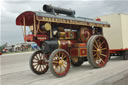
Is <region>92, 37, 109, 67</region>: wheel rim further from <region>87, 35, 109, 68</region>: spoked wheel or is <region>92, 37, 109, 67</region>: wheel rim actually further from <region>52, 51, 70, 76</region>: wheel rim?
<region>52, 51, 70, 76</region>: wheel rim

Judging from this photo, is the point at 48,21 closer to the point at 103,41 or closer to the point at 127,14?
the point at 103,41

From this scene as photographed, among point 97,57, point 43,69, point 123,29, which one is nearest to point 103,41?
point 97,57

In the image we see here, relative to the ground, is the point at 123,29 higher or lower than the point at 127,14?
lower

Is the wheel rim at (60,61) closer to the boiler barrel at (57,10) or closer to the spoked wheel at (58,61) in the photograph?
the spoked wheel at (58,61)

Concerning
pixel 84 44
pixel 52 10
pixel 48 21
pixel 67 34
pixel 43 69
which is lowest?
pixel 43 69

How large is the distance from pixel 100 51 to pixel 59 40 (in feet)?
7.86

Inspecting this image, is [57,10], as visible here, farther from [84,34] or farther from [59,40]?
[84,34]

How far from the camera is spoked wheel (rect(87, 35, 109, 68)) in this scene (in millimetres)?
7574

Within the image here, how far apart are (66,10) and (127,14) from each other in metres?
5.17

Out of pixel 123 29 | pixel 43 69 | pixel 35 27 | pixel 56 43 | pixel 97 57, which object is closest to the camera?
pixel 35 27

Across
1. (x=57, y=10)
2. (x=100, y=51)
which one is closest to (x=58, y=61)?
(x=57, y=10)

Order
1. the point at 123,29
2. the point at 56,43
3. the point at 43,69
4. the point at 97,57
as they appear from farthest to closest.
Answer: the point at 123,29
the point at 97,57
the point at 43,69
the point at 56,43

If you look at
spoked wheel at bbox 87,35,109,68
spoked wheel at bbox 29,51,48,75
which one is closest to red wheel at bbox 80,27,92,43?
spoked wheel at bbox 87,35,109,68

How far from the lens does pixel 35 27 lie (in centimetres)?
642
